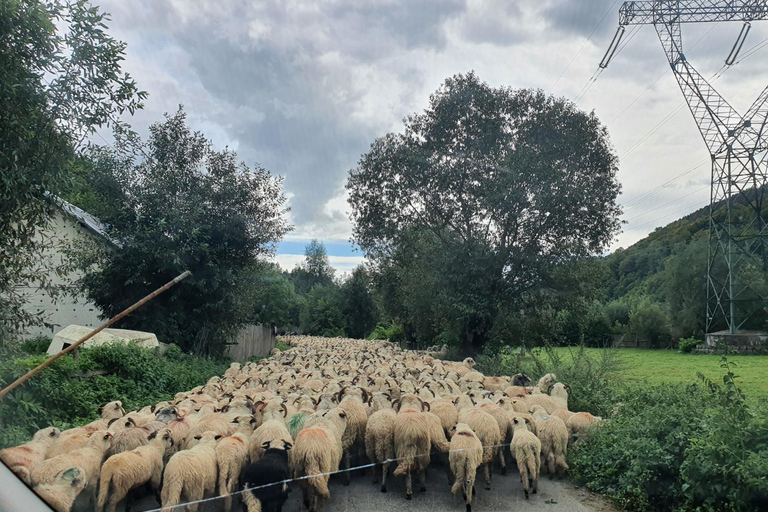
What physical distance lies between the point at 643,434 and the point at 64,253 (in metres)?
6.96

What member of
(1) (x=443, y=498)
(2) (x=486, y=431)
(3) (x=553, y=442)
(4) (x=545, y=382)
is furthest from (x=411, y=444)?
(4) (x=545, y=382)

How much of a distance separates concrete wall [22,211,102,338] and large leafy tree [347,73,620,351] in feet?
36.7

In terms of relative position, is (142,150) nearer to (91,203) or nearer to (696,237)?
(91,203)

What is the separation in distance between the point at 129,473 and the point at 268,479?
1.11 meters

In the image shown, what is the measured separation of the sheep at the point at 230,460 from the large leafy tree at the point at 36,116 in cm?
215

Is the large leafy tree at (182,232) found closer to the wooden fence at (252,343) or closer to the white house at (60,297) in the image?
the white house at (60,297)

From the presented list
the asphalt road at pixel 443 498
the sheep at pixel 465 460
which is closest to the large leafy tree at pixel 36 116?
the asphalt road at pixel 443 498

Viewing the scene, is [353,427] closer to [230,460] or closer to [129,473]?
[230,460]

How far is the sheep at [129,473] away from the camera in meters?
3.68

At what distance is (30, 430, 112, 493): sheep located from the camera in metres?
2.68

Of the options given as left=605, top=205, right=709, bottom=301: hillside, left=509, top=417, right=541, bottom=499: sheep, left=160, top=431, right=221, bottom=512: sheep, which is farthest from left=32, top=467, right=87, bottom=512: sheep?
left=605, top=205, right=709, bottom=301: hillside

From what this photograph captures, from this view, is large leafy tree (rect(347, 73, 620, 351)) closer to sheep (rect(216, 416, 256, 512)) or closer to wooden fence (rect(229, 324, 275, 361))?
wooden fence (rect(229, 324, 275, 361))

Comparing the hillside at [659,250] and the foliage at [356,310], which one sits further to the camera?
the foliage at [356,310]

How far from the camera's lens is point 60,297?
5637mm
